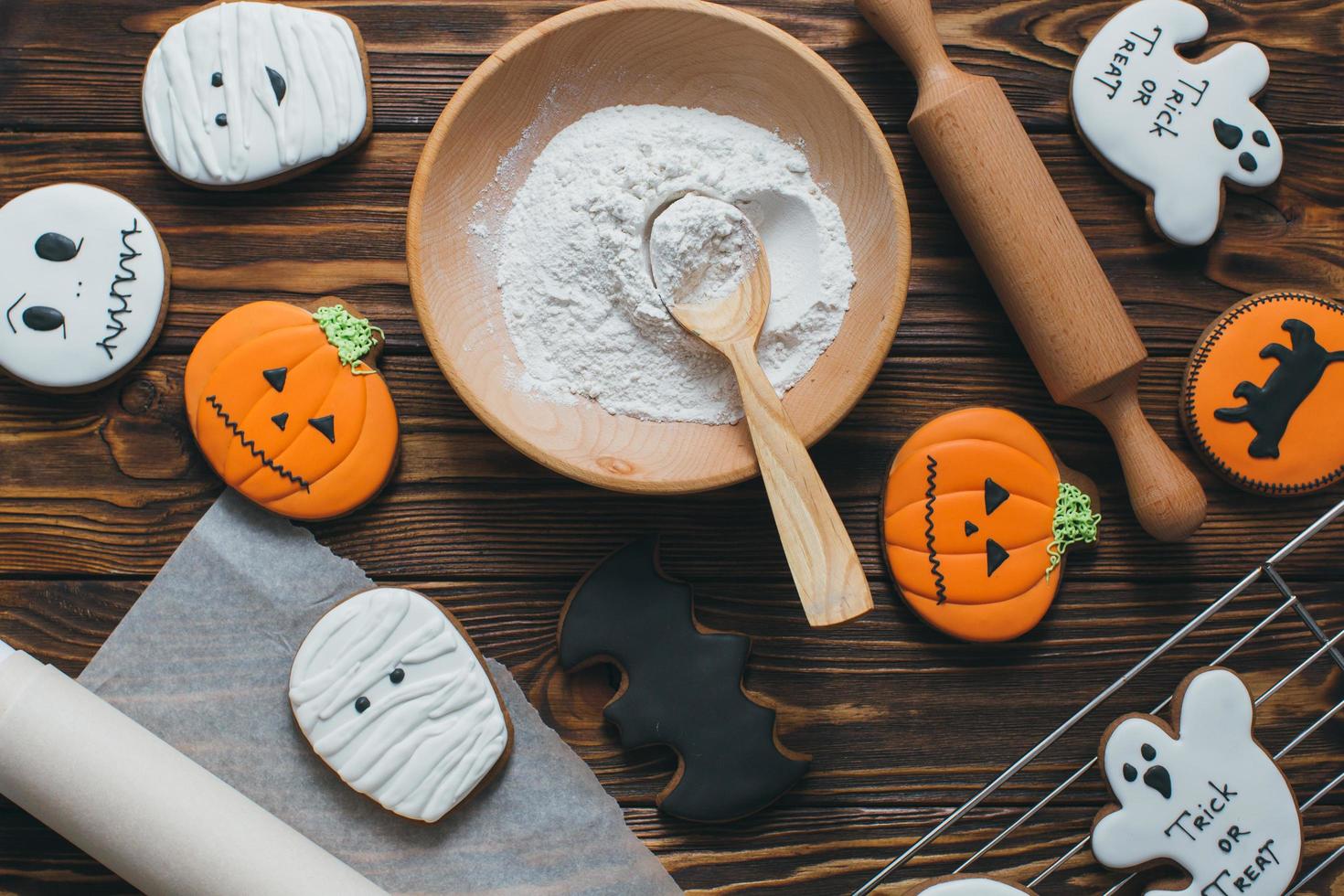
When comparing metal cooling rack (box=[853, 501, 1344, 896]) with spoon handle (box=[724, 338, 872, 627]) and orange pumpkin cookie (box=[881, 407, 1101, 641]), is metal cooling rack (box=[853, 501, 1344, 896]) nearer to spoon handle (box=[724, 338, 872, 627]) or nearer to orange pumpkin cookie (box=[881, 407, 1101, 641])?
orange pumpkin cookie (box=[881, 407, 1101, 641])

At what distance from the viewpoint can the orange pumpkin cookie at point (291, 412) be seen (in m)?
0.83

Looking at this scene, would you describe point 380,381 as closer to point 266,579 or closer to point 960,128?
point 266,579

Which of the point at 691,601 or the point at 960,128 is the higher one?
the point at 960,128

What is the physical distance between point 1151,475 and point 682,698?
46 cm

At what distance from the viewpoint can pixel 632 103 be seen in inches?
32.9

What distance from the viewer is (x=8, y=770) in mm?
756

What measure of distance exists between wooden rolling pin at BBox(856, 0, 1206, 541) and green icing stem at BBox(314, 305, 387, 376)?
0.52 metres

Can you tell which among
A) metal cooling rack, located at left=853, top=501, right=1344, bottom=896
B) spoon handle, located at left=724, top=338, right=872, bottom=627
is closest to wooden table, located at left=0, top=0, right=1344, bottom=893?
metal cooling rack, located at left=853, top=501, right=1344, bottom=896

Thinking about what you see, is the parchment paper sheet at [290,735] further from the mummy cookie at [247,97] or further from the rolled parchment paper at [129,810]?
the mummy cookie at [247,97]

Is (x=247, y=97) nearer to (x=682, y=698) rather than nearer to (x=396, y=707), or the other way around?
(x=396, y=707)

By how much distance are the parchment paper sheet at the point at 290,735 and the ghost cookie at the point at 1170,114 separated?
2.45ft

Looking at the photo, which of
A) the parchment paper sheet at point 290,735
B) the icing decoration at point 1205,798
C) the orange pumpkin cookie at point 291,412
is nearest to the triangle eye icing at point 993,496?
the icing decoration at point 1205,798

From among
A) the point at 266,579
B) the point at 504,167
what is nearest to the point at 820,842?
the point at 266,579

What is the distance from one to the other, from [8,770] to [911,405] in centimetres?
82
